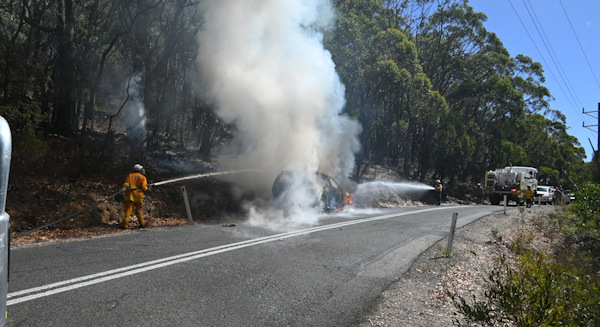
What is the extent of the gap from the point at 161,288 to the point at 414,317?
294cm

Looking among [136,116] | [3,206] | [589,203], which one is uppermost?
[136,116]

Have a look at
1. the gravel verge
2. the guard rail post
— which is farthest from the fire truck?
the guard rail post

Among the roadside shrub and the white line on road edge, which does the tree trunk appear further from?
the roadside shrub

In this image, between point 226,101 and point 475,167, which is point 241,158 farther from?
point 475,167

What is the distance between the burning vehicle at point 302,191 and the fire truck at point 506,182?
1772 cm

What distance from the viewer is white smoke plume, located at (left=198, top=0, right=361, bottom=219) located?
14094mm

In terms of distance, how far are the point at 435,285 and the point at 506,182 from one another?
78.6 feet

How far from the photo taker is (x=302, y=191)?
12.5 m

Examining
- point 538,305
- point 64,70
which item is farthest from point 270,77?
point 538,305

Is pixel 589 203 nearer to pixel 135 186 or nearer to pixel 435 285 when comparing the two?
pixel 435 285

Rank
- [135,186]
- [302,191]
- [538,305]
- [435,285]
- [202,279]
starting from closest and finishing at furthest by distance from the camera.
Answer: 1. [538,305]
2. [202,279]
3. [435,285]
4. [135,186]
5. [302,191]

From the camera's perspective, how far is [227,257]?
20.5 feet

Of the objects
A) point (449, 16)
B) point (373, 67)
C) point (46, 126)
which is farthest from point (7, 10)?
point (449, 16)

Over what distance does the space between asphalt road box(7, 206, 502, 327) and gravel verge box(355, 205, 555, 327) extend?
205 mm
